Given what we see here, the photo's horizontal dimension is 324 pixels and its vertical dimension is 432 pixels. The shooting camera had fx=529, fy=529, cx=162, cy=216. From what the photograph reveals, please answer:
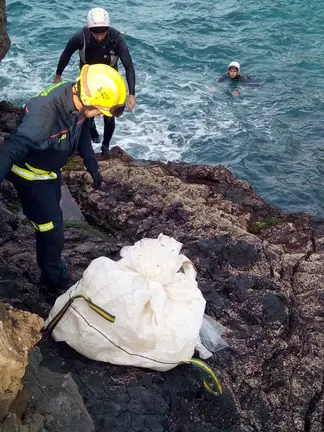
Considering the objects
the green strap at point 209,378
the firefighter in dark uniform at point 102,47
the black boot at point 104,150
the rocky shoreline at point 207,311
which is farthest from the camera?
the black boot at point 104,150

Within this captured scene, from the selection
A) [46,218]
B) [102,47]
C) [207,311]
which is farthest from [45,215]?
[102,47]

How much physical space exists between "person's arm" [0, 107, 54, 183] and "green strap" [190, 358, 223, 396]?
2126 mm

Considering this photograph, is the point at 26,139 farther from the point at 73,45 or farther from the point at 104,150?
the point at 104,150

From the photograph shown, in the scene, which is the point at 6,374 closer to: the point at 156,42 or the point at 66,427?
the point at 66,427

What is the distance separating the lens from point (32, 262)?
18.6 ft

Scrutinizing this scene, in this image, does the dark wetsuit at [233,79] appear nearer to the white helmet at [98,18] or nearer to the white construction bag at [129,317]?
the white helmet at [98,18]

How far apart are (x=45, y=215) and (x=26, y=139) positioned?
2.58ft

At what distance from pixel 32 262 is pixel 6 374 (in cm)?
266

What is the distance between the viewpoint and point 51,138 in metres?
4.46

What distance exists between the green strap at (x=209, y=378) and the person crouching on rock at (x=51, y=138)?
170cm

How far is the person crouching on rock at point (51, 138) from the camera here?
4.31 metres

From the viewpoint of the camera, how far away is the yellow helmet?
14.3 ft

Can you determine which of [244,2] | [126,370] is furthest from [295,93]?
[126,370]

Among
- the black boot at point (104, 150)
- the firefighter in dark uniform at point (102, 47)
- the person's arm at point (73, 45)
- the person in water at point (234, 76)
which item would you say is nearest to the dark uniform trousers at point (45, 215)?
the firefighter in dark uniform at point (102, 47)
